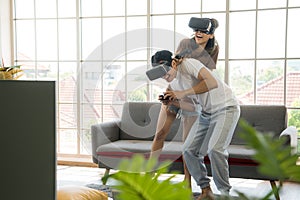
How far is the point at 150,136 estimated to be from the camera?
462 cm

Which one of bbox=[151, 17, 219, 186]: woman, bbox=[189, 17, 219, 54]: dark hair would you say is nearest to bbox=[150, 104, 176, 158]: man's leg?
bbox=[151, 17, 219, 186]: woman

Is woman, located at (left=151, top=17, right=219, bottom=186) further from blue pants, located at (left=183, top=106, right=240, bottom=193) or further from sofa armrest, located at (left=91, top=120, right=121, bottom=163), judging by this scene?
sofa armrest, located at (left=91, top=120, right=121, bottom=163)

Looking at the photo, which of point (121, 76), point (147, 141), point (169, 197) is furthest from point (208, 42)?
point (169, 197)

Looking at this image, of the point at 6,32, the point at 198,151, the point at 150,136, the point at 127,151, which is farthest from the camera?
the point at 6,32

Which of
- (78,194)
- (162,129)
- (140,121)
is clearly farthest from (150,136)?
(78,194)

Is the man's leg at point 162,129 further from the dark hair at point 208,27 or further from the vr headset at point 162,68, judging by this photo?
the dark hair at point 208,27

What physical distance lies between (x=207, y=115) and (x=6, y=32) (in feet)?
11.3

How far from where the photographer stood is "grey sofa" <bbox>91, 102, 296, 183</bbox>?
3764 millimetres

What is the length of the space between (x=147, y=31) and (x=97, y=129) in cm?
152

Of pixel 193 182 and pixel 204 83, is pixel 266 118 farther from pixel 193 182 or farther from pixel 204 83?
pixel 204 83

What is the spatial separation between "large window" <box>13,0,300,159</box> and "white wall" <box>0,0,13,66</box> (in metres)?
0.10

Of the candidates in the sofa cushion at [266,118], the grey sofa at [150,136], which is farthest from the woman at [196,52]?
the sofa cushion at [266,118]

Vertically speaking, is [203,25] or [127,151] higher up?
[203,25]

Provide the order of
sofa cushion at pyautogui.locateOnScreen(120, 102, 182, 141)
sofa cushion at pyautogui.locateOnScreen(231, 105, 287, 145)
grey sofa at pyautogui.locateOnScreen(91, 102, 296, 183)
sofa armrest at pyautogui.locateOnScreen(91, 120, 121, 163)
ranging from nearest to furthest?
grey sofa at pyautogui.locateOnScreen(91, 102, 296, 183), sofa cushion at pyautogui.locateOnScreen(231, 105, 287, 145), sofa armrest at pyautogui.locateOnScreen(91, 120, 121, 163), sofa cushion at pyautogui.locateOnScreen(120, 102, 182, 141)
